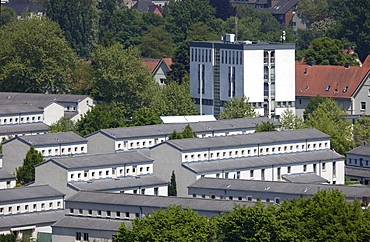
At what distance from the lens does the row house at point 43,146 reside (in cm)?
12456

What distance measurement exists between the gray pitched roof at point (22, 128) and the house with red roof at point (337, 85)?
36.3 metres

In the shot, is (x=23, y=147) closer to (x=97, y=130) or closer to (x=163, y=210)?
(x=97, y=130)

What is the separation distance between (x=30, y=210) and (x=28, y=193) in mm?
1391

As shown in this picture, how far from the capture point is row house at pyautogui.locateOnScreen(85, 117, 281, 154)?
422ft

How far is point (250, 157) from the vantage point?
12575 centimetres

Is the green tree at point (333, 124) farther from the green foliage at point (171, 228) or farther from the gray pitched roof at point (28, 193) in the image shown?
the green foliage at point (171, 228)

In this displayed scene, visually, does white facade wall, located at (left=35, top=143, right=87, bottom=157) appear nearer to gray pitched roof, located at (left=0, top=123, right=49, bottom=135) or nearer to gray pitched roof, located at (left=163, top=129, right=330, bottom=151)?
gray pitched roof, located at (left=163, top=129, right=330, bottom=151)

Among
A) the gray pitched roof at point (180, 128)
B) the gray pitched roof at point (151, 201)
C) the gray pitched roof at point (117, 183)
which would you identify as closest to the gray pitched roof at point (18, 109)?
the gray pitched roof at point (180, 128)

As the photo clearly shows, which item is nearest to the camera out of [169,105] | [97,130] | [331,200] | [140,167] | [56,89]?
[331,200]

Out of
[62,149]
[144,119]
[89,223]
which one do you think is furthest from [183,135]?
[89,223]

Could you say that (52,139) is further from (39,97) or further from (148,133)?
(39,97)

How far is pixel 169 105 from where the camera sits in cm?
15400

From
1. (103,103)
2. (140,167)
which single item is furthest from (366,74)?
(140,167)

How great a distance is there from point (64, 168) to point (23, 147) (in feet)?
44.9
